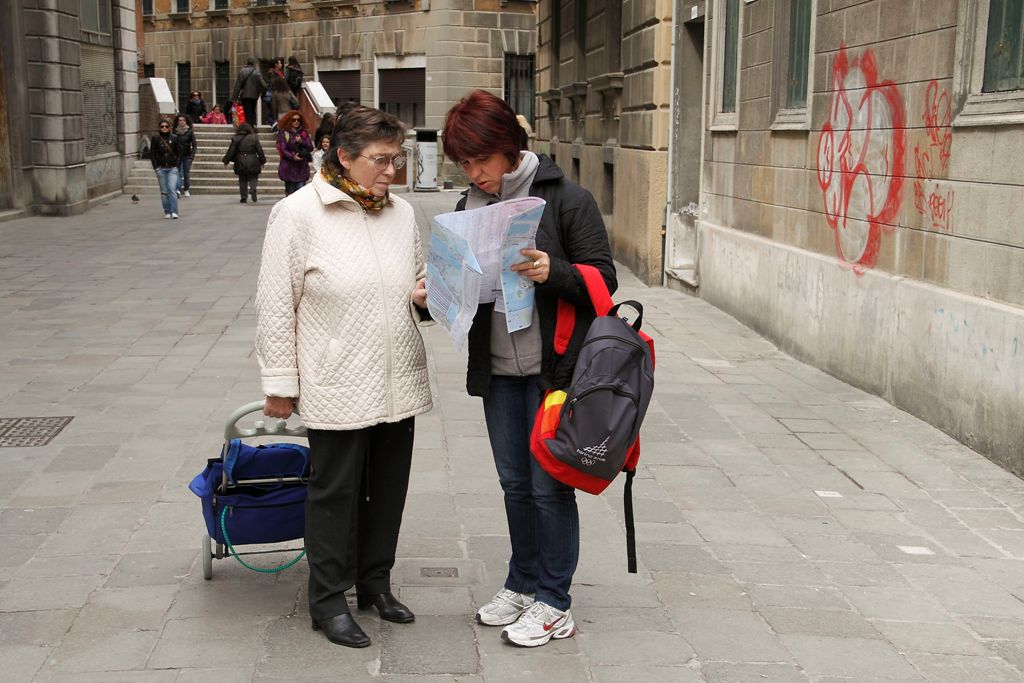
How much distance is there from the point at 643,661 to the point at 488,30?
33.6 metres

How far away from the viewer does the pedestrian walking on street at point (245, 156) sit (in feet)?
81.2

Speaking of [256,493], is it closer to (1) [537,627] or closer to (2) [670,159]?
(1) [537,627]

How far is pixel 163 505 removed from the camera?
5.55 m

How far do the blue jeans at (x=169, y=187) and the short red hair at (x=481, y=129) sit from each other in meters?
18.2

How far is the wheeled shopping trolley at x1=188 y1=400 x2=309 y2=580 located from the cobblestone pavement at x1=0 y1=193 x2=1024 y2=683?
279 millimetres

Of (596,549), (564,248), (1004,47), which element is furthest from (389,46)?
(564,248)

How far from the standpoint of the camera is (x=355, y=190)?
395 centimetres

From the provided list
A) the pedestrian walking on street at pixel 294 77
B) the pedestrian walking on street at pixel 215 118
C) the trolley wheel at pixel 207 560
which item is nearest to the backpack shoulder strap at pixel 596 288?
the trolley wheel at pixel 207 560

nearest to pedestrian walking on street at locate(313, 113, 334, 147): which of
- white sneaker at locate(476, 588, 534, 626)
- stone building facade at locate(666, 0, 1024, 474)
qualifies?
white sneaker at locate(476, 588, 534, 626)

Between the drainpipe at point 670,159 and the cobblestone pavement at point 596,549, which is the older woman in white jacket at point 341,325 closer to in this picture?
the cobblestone pavement at point 596,549

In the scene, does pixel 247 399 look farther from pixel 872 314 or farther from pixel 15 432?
pixel 872 314

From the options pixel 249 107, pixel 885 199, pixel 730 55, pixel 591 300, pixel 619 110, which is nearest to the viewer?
pixel 591 300

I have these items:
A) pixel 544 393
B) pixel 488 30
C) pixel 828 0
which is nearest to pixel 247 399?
pixel 544 393

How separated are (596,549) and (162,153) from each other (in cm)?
1746
